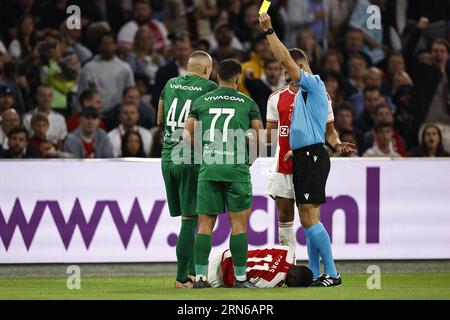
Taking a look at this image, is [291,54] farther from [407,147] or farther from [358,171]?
[407,147]

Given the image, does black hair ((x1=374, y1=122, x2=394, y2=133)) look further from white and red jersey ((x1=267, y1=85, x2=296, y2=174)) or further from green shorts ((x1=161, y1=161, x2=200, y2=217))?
green shorts ((x1=161, y1=161, x2=200, y2=217))

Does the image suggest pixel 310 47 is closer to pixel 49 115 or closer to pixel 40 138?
pixel 49 115

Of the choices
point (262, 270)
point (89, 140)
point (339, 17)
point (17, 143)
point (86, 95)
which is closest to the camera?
point (262, 270)

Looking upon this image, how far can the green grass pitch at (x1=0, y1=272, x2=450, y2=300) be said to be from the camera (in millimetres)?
10766

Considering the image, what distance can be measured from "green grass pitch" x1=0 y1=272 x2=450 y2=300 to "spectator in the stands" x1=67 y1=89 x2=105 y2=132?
3673 mm

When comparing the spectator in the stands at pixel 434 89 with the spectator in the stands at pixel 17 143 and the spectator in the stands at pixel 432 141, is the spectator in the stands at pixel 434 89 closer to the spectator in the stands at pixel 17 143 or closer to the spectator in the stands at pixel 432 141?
the spectator in the stands at pixel 432 141

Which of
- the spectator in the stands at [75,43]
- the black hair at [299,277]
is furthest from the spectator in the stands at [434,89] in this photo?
→ the black hair at [299,277]

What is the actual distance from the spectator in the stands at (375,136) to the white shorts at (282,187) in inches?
170

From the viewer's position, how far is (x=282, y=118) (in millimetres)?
12406

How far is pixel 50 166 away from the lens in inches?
544

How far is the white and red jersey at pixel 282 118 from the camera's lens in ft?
40.6

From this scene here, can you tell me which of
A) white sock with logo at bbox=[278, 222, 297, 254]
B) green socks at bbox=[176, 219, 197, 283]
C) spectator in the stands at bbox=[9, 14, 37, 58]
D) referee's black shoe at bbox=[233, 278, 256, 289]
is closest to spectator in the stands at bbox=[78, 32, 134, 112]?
spectator in the stands at bbox=[9, 14, 37, 58]

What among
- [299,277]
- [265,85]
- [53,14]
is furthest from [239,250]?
[53,14]

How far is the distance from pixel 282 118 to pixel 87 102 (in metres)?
5.01
